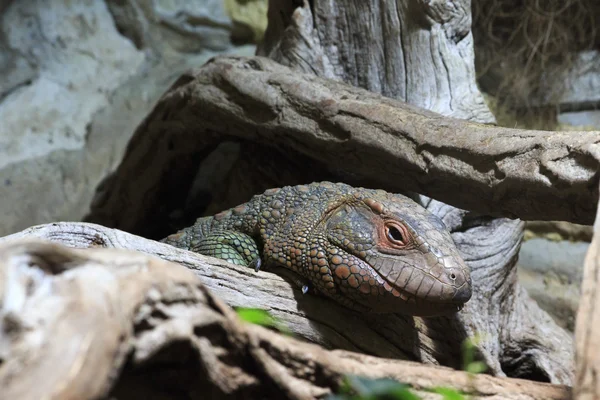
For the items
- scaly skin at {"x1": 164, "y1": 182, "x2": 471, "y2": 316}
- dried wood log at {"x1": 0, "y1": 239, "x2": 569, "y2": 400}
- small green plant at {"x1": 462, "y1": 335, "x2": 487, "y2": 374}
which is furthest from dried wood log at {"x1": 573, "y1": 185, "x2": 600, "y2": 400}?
scaly skin at {"x1": 164, "y1": 182, "x2": 471, "y2": 316}

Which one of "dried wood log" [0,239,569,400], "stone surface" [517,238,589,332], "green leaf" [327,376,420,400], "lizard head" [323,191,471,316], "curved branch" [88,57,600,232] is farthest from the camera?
"stone surface" [517,238,589,332]

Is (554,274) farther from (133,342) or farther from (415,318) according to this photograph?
(133,342)

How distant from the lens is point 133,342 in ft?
4.41

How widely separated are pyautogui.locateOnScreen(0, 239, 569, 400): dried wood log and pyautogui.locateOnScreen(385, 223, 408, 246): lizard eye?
978mm

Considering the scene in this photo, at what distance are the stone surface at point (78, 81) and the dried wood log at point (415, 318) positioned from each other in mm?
3923

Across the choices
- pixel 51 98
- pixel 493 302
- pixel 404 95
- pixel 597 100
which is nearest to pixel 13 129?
pixel 51 98

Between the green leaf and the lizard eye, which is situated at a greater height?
the lizard eye

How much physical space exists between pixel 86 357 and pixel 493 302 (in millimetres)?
2890

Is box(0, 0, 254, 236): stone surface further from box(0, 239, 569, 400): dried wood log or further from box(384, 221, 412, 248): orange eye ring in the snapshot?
box(0, 239, 569, 400): dried wood log

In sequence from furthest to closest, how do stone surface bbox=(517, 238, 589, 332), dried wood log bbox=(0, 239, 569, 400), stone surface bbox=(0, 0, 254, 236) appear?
stone surface bbox=(0, 0, 254, 236) → stone surface bbox=(517, 238, 589, 332) → dried wood log bbox=(0, 239, 569, 400)

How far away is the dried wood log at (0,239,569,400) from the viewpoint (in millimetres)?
1212

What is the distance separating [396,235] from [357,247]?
0.20 m

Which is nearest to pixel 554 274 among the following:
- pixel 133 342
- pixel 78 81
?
pixel 133 342

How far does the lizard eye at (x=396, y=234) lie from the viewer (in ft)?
8.93
